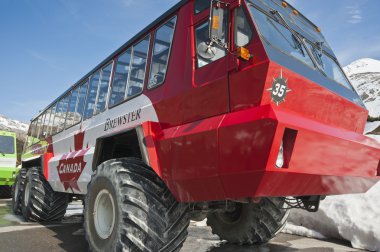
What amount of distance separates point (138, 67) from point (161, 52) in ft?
1.95

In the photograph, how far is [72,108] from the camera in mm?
7383

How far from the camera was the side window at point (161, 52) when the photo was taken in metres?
4.09

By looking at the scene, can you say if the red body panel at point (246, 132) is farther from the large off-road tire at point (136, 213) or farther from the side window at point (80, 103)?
the side window at point (80, 103)

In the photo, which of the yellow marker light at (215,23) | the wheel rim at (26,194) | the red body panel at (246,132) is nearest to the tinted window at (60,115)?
the wheel rim at (26,194)

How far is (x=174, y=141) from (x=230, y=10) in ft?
4.40

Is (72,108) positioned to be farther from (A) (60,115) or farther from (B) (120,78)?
(B) (120,78)

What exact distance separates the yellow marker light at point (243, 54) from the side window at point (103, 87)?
3124 millimetres

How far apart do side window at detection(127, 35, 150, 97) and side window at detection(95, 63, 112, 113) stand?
917mm

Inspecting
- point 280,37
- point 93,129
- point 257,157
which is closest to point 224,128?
point 257,157

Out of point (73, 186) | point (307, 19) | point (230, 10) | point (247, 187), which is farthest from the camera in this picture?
point (73, 186)

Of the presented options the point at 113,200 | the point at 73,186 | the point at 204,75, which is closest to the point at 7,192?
the point at 73,186

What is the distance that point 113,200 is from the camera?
3.84 meters

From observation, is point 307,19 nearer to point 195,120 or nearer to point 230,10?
point 230,10

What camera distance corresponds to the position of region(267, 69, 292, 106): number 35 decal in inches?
116
